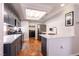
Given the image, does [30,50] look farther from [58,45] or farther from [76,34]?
[76,34]

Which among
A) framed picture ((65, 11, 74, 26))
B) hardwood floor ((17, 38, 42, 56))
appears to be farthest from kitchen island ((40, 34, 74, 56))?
hardwood floor ((17, 38, 42, 56))

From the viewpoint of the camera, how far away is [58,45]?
2.51m

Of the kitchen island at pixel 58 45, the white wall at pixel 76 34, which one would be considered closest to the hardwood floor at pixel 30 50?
the kitchen island at pixel 58 45

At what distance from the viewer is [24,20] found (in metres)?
3.92

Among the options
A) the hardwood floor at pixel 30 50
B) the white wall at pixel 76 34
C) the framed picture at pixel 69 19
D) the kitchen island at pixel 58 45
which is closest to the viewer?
the kitchen island at pixel 58 45

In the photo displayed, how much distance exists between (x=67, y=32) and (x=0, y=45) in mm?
2191

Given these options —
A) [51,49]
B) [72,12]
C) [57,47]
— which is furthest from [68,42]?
[72,12]

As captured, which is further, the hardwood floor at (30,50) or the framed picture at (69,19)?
the hardwood floor at (30,50)

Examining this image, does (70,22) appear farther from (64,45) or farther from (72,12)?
(64,45)

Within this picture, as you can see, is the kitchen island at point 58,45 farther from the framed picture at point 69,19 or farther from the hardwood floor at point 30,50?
the hardwood floor at point 30,50

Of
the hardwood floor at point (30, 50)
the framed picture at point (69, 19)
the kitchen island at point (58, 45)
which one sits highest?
the framed picture at point (69, 19)

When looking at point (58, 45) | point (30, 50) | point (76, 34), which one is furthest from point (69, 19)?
point (30, 50)

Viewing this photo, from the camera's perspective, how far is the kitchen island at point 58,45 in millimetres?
2469

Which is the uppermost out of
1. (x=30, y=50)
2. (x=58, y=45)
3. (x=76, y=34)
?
(x=76, y=34)
